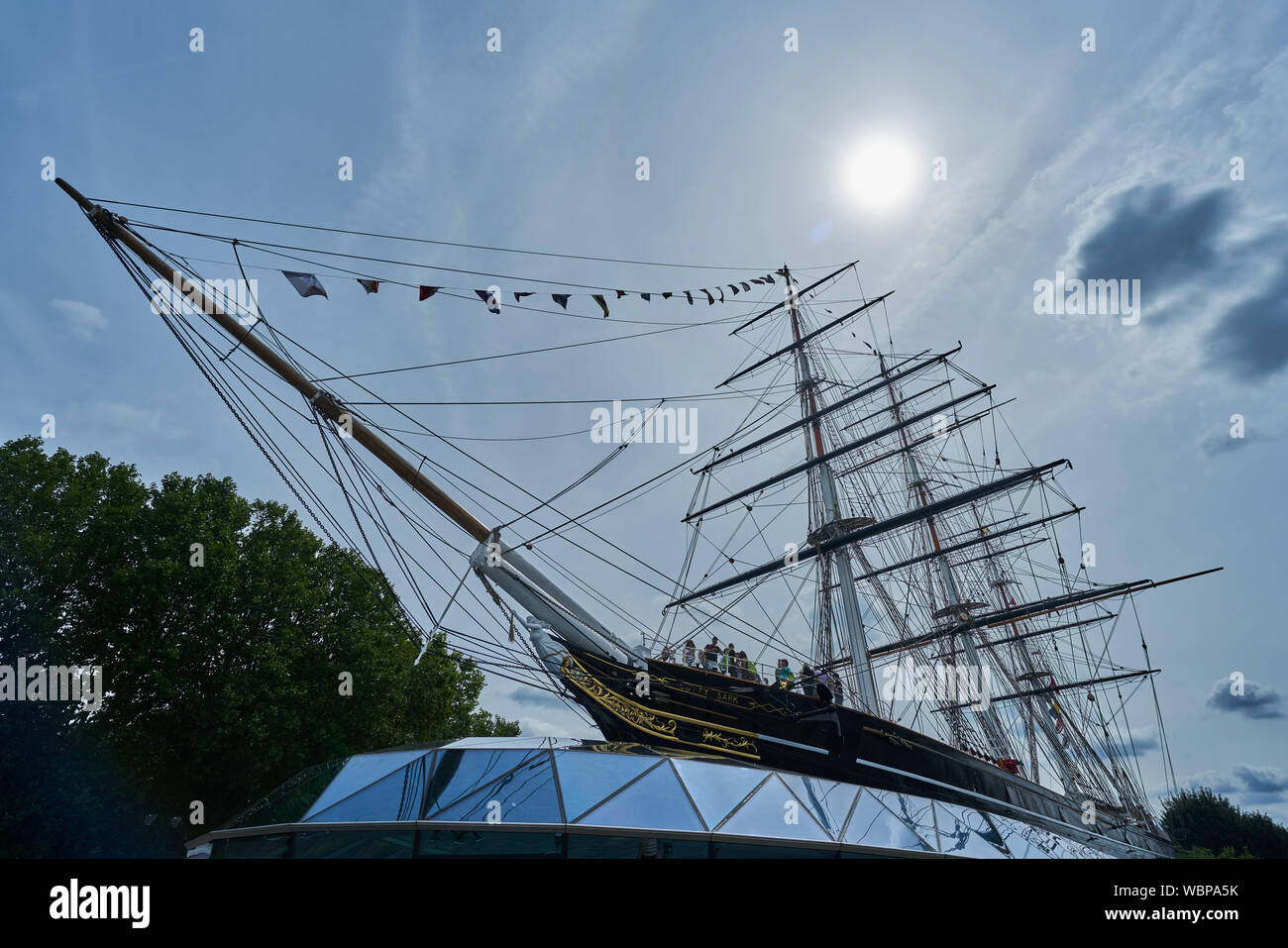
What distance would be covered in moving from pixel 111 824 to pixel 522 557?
503 inches

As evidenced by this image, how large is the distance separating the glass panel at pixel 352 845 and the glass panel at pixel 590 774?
72.8 inches

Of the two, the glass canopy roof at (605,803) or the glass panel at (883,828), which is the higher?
the glass canopy roof at (605,803)

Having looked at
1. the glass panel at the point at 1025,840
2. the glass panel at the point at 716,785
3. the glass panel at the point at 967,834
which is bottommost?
the glass panel at the point at 1025,840

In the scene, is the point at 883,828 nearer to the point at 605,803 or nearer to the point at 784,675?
the point at 605,803

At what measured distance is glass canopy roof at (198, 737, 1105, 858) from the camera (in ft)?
25.0

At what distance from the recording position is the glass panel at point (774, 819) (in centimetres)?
777

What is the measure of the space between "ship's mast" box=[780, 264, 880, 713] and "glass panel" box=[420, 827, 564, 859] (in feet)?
55.9

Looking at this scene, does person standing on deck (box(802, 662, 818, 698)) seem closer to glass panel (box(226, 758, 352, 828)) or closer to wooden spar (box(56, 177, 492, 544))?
wooden spar (box(56, 177, 492, 544))

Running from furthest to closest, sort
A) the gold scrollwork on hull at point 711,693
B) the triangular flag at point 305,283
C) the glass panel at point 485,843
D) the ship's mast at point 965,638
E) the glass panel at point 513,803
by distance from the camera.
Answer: the ship's mast at point 965,638
the gold scrollwork on hull at point 711,693
the triangular flag at point 305,283
the glass panel at point 513,803
the glass panel at point 485,843

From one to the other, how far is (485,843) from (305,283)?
9463mm

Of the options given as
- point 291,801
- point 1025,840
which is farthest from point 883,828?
point 291,801

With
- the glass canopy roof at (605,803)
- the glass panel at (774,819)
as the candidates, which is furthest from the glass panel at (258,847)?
the glass panel at (774,819)

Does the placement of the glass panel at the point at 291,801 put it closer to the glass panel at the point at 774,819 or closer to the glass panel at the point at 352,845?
the glass panel at the point at 352,845
